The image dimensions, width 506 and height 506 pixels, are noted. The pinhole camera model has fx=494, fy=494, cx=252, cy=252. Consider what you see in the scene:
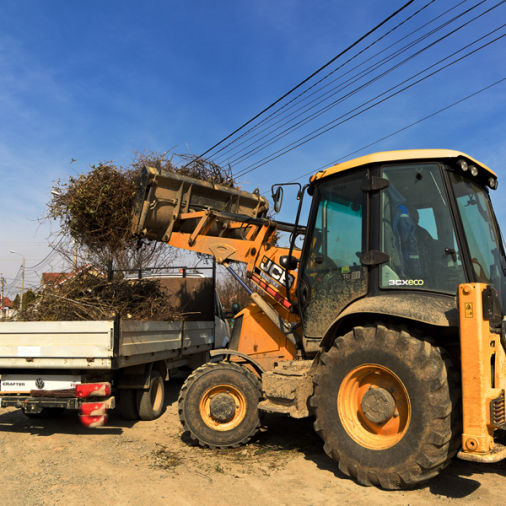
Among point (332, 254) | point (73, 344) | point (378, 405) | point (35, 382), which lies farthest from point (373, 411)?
point (35, 382)

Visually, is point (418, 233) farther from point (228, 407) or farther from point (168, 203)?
point (168, 203)

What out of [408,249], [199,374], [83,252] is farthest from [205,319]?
[408,249]

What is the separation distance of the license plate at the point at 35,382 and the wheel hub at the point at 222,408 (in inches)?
61.1

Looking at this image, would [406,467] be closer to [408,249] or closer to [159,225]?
[408,249]

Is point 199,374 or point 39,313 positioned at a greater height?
point 39,313

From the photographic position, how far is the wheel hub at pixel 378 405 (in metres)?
3.98

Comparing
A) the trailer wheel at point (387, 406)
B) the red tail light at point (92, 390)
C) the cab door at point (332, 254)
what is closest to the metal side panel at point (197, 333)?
the red tail light at point (92, 390)

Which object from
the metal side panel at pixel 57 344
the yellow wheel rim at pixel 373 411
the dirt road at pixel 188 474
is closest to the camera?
the dirt road at pixel 188 474

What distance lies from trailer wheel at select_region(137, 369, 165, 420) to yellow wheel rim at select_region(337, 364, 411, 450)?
125 inches

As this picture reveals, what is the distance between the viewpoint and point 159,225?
612 cm

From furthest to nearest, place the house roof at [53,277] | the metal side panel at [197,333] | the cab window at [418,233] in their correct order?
the metal side panel at [197,333] → the house roof at [53,277] → the cab window at [418,233]

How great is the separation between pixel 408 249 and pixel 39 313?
15.3 ft

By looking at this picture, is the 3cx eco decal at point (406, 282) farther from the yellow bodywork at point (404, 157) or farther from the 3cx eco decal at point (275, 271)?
the 3cx eco decal at point (275, 271)

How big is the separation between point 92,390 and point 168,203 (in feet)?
7.68
